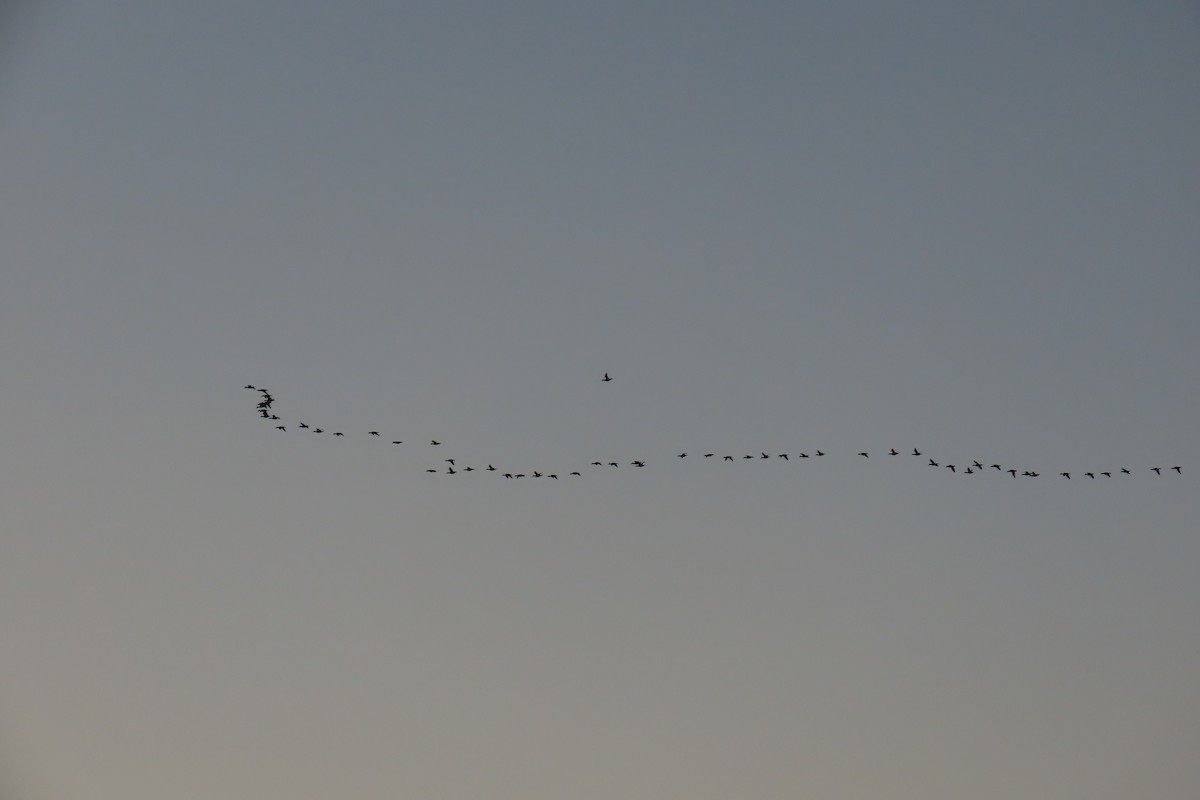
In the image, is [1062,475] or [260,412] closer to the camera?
[260,412]

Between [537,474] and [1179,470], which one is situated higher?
[1179,470]

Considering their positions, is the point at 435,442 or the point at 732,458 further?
the point at 732,458

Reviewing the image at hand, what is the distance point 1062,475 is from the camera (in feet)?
397

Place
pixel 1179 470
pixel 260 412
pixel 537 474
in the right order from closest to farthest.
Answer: pixel 260 412 → pixel 537 474 → pixel 1179 470

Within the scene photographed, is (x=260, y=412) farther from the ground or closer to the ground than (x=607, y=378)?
closer to the ground

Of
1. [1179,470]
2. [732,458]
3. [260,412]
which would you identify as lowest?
[260,412]

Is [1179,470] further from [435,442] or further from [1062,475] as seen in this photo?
[435,442]

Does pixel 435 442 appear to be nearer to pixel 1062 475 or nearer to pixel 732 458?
pixel 732 458

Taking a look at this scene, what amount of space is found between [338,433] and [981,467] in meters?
53.4

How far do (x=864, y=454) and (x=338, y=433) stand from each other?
43.2m

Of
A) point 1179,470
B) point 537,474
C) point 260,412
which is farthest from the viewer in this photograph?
point 1179,470

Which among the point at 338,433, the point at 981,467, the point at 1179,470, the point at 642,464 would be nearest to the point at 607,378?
the point at 642,464

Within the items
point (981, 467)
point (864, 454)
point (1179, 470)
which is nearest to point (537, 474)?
point (864, 454)

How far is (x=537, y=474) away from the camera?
11512cm
